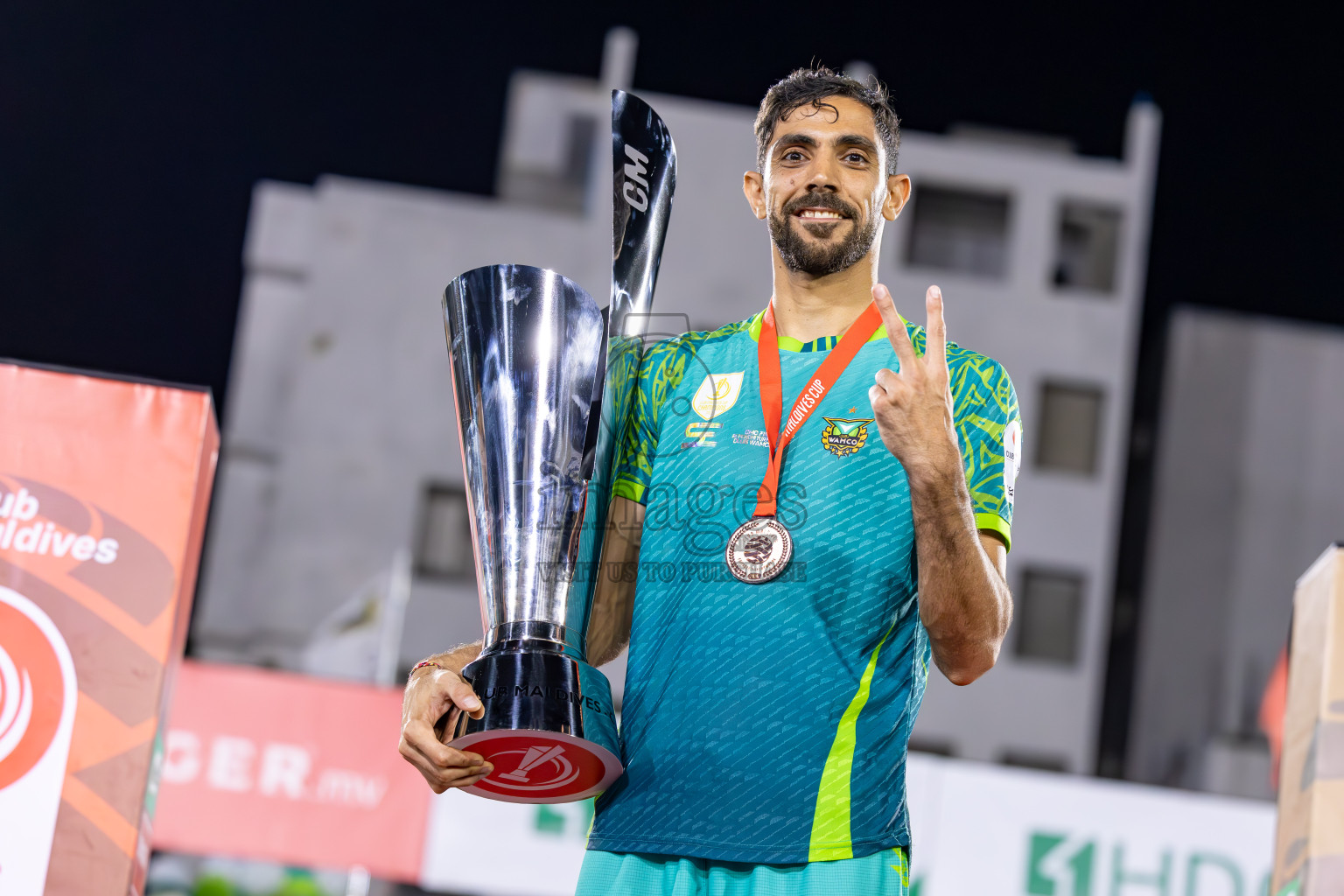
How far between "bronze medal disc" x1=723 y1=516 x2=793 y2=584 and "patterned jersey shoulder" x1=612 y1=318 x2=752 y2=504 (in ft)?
0.91

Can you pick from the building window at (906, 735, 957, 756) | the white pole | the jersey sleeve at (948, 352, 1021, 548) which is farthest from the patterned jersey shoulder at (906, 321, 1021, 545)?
the building window at (906, 735, 957, 756)

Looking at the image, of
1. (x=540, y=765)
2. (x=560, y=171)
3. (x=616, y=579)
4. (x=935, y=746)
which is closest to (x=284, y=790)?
(x=616, y=579)

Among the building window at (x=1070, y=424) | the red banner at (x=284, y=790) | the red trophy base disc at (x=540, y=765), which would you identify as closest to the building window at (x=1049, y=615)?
the building window at (x=1070, y=424)

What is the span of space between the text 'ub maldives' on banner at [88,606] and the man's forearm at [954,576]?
5.83ft

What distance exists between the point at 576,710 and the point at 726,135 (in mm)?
22176

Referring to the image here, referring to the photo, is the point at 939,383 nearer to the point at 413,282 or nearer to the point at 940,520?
the point at 940,520

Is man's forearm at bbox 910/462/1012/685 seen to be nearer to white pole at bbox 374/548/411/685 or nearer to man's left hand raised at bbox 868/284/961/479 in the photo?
man's left hand raised at bbox 868/284/961/479

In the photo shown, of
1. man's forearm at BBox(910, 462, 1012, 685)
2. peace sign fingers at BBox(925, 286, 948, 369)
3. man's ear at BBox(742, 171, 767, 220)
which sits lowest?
man's forearm at BBox(910, 462, 1012, 685)

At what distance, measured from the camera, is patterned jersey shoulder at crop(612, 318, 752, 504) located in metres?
2.76

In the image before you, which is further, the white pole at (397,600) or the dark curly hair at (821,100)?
the white pole at (397,600)

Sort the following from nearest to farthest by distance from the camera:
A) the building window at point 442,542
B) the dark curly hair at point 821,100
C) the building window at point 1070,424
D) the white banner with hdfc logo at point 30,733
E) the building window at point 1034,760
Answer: the dark curly hair at point 821,100, the white banner with hdfc logo at point 30,733, the building window at point 1034,760, the building window at point 442,542, the building window at point 1070,424

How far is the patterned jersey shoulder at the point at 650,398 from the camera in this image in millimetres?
2762

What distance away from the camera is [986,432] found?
2576 millimetres

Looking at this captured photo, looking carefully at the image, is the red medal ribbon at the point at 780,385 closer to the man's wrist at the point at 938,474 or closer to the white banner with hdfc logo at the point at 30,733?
the man's wrist at the point at 938,474
